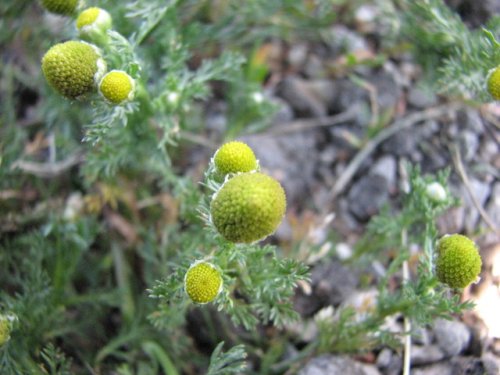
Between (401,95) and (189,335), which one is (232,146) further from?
(401,95)

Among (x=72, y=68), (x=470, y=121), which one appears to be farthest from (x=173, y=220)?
→ (x=470, y=121)

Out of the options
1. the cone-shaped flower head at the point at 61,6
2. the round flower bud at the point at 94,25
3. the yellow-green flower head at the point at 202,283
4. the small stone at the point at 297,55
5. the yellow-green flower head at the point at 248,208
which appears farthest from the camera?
the small stone at the point at 297,55

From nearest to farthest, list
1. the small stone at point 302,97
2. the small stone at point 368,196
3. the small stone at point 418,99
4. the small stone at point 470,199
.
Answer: the small stone at point 470,199
the small stone at point 368,196
the small stone at point 418,99
the small stone at point 302,97

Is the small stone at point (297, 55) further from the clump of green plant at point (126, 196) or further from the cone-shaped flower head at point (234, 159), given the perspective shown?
the cone-shaped flower head at point (234, 159)

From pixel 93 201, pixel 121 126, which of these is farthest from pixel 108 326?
pixel 121 126

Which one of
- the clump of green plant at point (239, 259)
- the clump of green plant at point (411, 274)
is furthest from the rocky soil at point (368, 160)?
the clump of green plant at point (239, 259)

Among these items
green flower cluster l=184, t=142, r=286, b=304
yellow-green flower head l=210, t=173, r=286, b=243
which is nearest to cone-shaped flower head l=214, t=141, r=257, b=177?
green flower cluster l=184, t=142, r=286, b=304
